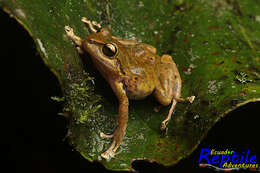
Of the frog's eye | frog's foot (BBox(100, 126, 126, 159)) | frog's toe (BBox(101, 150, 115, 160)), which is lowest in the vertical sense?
frog's toe (BBox(101, 150, 115, 160))

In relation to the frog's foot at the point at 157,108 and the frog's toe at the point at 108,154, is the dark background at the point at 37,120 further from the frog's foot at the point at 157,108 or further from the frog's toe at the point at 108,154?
the frog's foot at the point at 157,108

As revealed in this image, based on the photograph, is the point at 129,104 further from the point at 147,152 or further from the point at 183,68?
the point at 183,68

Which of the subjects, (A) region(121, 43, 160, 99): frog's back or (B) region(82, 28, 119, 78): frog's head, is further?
(A) region(121, 43, 160, 99): frog's back

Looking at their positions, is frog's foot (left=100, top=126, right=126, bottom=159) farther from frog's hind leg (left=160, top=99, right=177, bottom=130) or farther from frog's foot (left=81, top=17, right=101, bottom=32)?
frog's foot (left=81, top=17, right=101, bottom=32)

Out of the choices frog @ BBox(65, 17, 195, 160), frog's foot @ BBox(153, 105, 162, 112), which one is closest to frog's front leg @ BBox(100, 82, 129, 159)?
frog @ BBox(65, 17, 195, 160)

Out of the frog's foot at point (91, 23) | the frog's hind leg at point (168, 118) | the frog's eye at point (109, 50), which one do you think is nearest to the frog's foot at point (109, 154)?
the frog's hind leg at point (168, 118)

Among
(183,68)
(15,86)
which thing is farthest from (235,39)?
(15,86)

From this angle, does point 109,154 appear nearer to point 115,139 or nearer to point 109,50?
point 115,139

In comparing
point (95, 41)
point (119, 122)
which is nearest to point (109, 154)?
point (119, 122)
